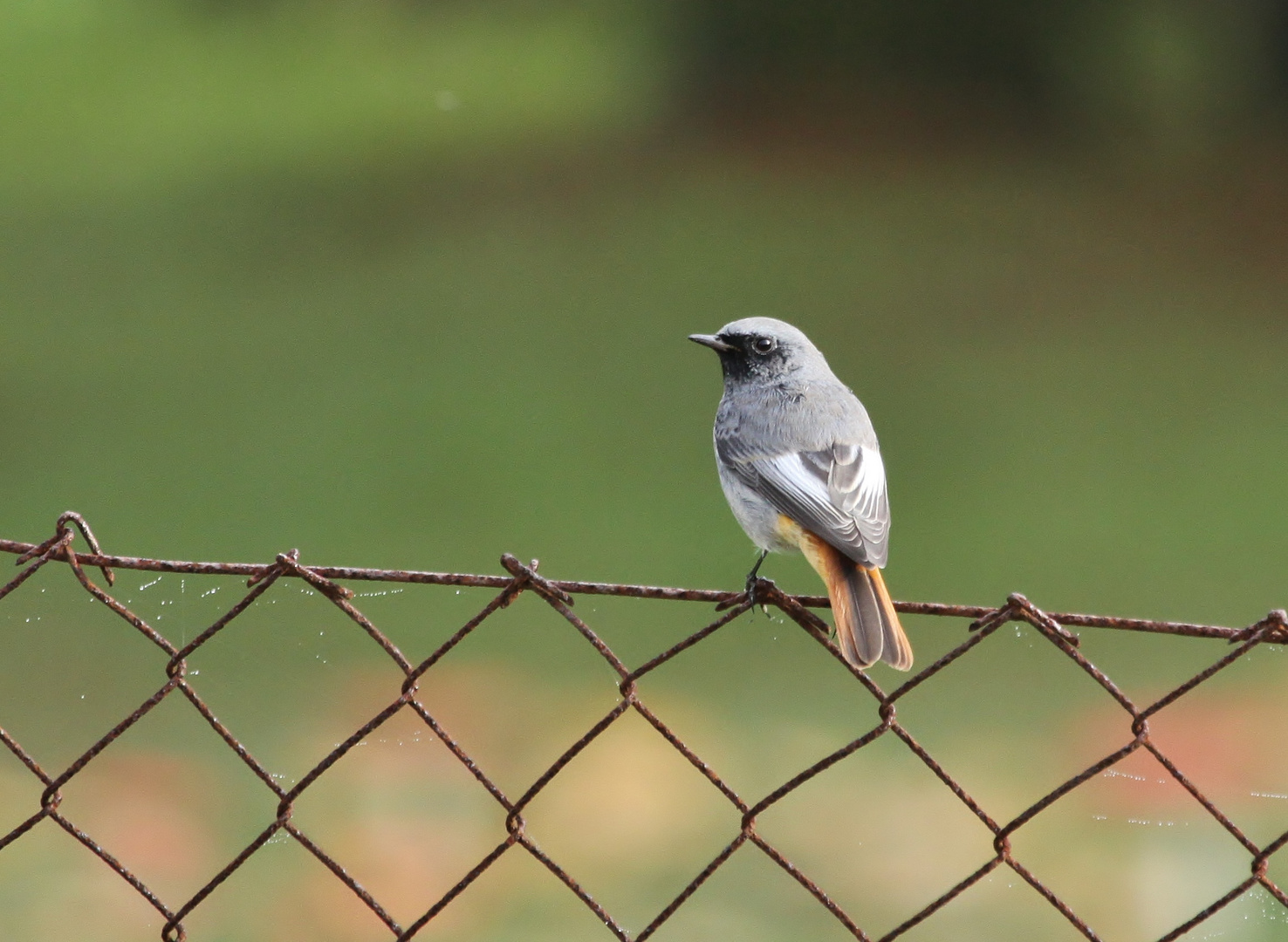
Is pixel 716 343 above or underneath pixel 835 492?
above

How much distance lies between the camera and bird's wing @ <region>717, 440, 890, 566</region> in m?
2.55

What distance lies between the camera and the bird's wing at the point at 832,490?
2545 mm

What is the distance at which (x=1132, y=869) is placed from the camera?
4.04 m

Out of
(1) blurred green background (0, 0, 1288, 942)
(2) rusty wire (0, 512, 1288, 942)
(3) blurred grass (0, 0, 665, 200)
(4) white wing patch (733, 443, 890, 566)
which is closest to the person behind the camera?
(2) rusty wire (0, 512, 1288, 942)

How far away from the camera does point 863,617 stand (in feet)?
7.67

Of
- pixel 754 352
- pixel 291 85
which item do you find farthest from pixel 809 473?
pixel 291 85

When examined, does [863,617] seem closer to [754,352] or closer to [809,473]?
[809,473]

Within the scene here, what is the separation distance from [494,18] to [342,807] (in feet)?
35.0

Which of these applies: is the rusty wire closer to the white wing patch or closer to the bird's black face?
the white wing patch

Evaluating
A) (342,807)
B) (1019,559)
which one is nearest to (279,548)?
(342,807)

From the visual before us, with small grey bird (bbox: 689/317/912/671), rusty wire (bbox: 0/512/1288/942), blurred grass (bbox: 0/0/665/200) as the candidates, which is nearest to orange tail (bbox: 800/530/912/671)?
small grey bird (bbox: 689/317/912/671)

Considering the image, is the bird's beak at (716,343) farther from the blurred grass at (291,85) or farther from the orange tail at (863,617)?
the blurred grass at (291,85)

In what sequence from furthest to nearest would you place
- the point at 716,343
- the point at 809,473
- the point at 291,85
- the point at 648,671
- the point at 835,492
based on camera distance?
the point at 291,85 → the point at 716,343 → the point at 809,473 → the point at 835,492 → the point at 648,671

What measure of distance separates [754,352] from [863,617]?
114cm
